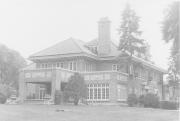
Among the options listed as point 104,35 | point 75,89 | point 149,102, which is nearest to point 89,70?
point 104,35

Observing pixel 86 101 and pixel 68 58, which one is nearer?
pixel 86 101

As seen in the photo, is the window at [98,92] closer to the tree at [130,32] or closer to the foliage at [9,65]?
the tree at [130,32]

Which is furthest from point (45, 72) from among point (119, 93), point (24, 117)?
point (24, 117)

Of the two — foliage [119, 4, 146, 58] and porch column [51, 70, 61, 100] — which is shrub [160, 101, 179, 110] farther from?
porch column [51, 70, 61, 100]

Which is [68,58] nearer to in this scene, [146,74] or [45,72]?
[45,72]

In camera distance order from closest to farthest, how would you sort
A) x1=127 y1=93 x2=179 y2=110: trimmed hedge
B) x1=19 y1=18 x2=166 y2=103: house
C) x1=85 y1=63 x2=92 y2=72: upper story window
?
x1=127 y1=93 x2=179 y2=110: trimmed hedge < x1=19 y1=18 x2=166 y2=103: house < x1=85 y1=63 x2=92 y2=72: upper story window

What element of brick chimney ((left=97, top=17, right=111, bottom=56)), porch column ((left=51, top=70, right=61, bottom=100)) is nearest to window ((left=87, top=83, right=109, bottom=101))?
porch column ((left=51, top=70, right=61, bottom=100))

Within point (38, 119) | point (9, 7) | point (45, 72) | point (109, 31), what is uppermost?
point (109, 31)

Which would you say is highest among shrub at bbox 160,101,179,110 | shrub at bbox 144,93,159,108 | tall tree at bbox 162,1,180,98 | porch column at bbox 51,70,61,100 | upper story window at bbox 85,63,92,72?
tall tree at bbox 162,1,180,98

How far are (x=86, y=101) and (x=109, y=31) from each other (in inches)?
442

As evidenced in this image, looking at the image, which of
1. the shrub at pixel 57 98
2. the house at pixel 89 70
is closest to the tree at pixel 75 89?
the shrub at pixel 57 98

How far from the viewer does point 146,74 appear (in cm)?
5609

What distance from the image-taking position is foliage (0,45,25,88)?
70931mm

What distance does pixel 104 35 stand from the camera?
4847 centimetres
